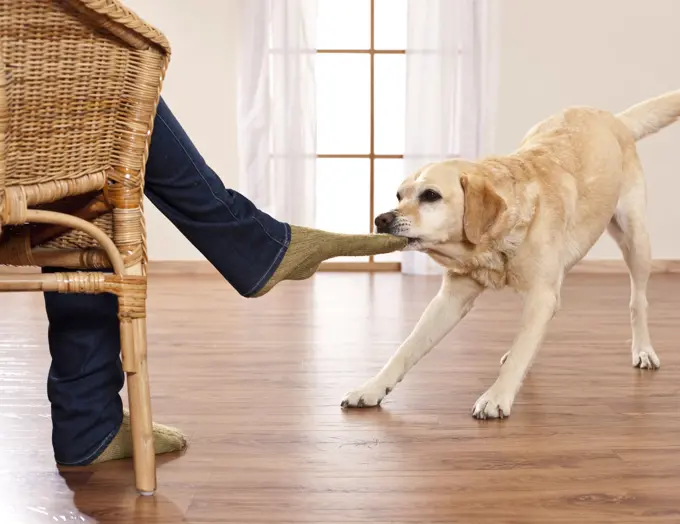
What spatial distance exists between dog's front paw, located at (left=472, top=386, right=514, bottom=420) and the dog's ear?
0.34m

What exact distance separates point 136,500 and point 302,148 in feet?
11.1

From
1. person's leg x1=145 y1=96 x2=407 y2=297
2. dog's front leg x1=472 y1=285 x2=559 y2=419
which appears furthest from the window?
person's leg x1=145 y1=96 x2=407 y2=297

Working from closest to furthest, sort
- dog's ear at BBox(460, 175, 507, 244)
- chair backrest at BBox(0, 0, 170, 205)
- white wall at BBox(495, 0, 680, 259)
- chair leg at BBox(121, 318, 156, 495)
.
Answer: chair backrest at BBox(0, 0, 170, 205), chair leg at BBox(121, 318, 156, 495), dog's ear at BBox(460, 175, 507, 244), white wall at BBox(495, 0, 680, 259)

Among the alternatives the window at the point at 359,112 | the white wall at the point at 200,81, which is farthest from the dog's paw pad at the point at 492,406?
the white wall at the point at 200,81

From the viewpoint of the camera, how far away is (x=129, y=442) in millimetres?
1584

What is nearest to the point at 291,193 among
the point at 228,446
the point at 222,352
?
the point at 222,352

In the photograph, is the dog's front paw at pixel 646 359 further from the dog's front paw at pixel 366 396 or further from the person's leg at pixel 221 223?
the person's leg at pixel 221 223

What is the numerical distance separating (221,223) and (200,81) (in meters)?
3.37

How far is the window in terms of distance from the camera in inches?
191

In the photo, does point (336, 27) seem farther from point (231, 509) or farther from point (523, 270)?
point (231, 509)

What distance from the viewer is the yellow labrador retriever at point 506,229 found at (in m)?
1.99

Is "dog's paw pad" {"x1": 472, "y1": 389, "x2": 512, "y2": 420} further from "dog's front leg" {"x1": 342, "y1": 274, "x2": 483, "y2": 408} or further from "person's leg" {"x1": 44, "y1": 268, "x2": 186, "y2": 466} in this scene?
"person's leg" {"x1": 44, "y1": 268, "x2": 186, "y2": 466}

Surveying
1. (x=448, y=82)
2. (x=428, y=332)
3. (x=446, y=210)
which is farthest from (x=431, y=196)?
(x=448, y=82)

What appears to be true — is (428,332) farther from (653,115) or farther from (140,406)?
(653,115)
